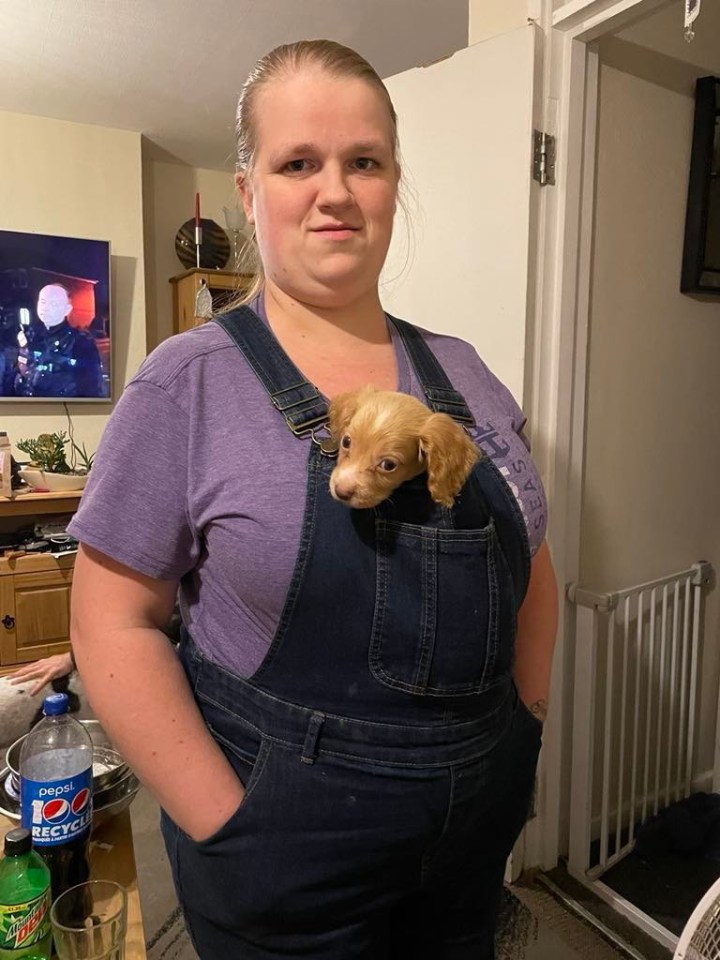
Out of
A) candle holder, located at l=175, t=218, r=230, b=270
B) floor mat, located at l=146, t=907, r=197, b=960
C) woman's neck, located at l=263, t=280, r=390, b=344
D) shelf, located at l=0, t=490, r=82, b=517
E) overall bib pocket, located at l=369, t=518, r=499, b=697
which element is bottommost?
floor mat, located at l=146, t=907, r=197, b=960

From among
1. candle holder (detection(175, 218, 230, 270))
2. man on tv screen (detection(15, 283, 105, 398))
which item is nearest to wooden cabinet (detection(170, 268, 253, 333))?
candle holder (detection(175, 218, 230, 270))

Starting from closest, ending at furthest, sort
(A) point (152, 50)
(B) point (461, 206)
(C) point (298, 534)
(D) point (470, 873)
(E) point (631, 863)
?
(C) point (298, 534)
(D) point (470, 873)
(B) point (461, 206)
(E) point (631, 863)
(A) point (152, 50)

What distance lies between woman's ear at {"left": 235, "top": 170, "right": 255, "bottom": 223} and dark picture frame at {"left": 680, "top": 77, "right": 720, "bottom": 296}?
55.5 inches

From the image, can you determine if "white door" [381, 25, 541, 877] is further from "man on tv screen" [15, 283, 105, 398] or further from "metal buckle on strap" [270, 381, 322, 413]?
"man on tv screen" [15, 283, 105, 398]

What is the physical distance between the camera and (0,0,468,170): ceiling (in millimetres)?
2299

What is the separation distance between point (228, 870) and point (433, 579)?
34cm

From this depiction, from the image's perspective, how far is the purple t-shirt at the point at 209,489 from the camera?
A: 25.6 inches

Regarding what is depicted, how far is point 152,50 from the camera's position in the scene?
8.41ft

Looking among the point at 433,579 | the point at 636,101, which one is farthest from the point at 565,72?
the point at 433,579

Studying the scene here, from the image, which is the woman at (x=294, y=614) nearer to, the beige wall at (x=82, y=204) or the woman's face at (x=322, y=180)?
the woman's face at (x=322, y=180)

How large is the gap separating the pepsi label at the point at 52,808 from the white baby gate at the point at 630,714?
4.01 feet

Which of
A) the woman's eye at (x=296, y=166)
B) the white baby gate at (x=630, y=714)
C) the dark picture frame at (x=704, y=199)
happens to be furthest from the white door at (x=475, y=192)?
the woman's eye at (x=296, y=166)

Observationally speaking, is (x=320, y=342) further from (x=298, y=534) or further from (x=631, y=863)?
(x=631, y=863)

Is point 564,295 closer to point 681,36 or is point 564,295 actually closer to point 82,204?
point 681,36
